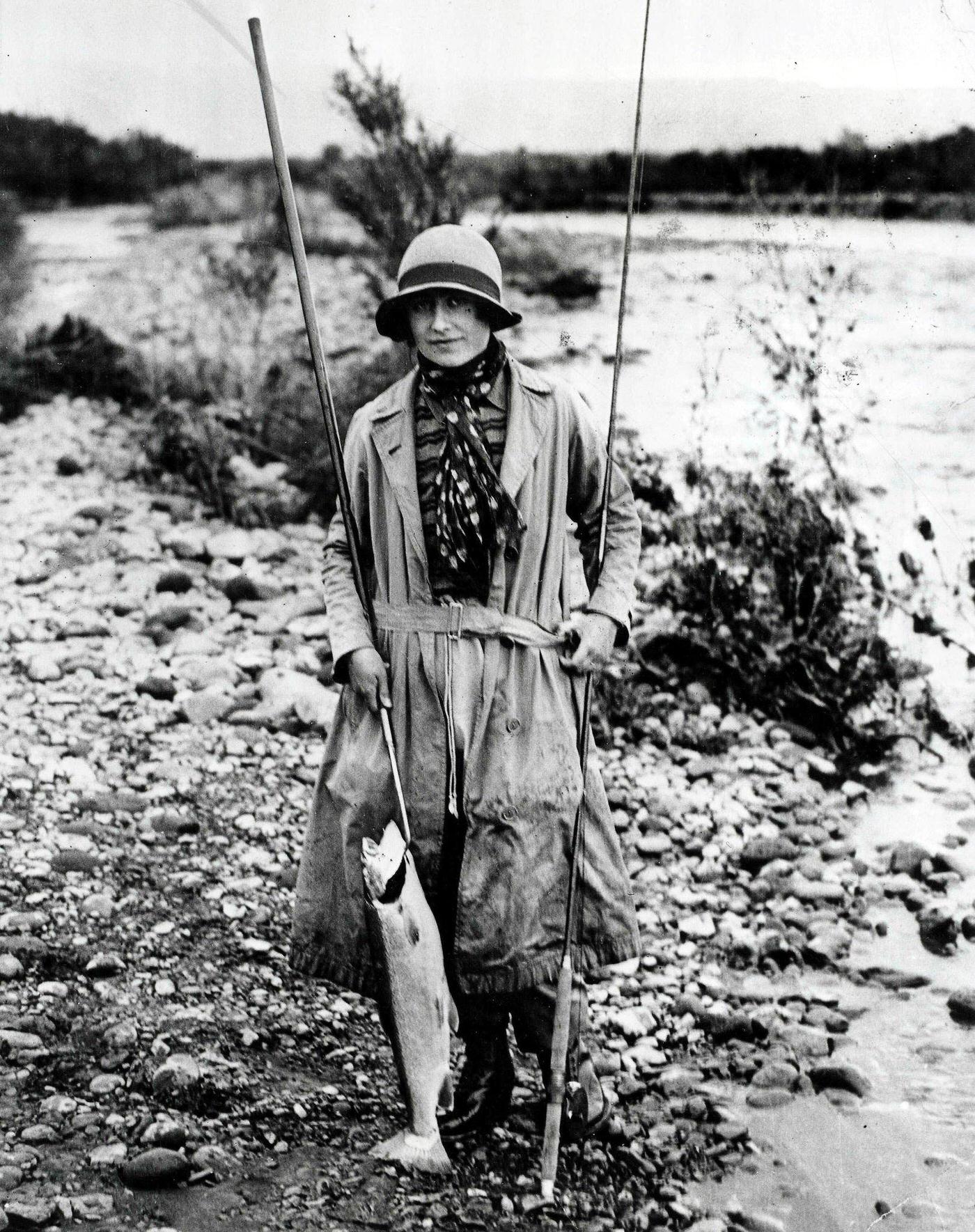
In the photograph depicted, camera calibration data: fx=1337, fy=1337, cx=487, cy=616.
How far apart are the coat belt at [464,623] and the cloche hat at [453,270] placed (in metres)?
0.65

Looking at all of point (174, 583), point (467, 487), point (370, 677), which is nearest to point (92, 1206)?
point (370, 677)

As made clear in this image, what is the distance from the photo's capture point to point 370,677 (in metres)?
2.97

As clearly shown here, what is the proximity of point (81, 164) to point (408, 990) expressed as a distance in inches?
306

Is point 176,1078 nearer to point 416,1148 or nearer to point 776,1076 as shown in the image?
point 416,1148


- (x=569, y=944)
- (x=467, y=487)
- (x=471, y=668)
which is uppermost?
(x=467, y=487)

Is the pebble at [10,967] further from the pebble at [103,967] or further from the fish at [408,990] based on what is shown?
the fish at [408,990]

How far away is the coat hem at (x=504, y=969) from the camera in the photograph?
3.00 m

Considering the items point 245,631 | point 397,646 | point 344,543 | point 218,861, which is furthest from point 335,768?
point 245,631

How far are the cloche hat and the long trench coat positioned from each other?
0.19m

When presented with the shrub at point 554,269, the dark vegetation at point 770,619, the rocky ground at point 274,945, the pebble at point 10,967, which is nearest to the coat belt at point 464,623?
the rocky ground at point 274,945

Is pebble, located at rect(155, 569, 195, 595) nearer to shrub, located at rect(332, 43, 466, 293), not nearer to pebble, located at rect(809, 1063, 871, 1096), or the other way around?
shrub, located at rect(332, 43, 466, 293)

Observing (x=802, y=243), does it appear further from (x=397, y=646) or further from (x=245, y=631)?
(x=397, y=646)

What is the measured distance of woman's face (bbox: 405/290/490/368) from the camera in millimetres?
2949

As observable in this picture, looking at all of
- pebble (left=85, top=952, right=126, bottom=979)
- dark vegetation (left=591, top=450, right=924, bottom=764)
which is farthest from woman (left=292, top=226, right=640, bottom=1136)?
dark vegetation (left=591, top=450, right=924, bottom=764)
